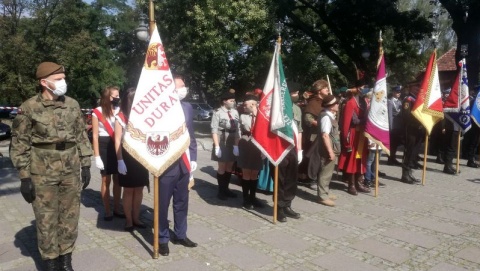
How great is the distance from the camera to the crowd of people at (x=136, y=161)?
12.8 ft

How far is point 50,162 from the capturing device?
155 inches

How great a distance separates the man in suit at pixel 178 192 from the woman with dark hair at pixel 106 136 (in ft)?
3.61

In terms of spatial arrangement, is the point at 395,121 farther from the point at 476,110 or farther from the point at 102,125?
the point at 102,125

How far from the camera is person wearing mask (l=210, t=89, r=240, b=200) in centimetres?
688

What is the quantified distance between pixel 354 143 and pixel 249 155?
241cm

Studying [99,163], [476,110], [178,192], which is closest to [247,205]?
[178,192]

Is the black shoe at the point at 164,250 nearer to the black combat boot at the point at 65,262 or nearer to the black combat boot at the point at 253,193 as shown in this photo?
the black combat boot at the point at 65,262

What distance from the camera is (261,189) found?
773 centimetres

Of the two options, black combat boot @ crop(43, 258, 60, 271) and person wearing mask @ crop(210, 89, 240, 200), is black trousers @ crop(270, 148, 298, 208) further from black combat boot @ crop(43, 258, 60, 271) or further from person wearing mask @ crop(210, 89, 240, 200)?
black combat boot @ crop(43, 258, 60, 271)

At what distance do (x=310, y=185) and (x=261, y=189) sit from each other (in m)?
1.16

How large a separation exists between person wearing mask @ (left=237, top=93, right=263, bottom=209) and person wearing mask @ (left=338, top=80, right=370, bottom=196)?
6.34ft

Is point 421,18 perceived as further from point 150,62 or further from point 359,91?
point 150,62

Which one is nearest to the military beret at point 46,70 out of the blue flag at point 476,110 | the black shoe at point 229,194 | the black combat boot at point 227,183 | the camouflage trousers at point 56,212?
the camouflage trousers at point 56,212

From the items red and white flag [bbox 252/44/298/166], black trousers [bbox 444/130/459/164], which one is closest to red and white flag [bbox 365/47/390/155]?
red and white flag [bbox 252/44/298/166]
